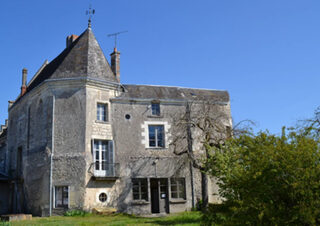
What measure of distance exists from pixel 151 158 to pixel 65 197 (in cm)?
475

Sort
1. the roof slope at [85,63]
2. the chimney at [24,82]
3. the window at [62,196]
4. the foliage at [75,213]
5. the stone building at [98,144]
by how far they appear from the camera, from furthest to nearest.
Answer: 1. the chimney at [24,82]
2. the roof slope at [85,63]
3. the stone building at [98,144]
4. the window at [62,196]
5. the foliage at [75,213]

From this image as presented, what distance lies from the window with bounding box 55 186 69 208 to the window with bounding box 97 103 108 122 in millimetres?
3931

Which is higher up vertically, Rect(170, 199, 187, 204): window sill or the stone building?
the stone building

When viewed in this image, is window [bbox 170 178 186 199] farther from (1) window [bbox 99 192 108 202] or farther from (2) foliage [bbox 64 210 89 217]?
(2) foliage [bbox 64 210 89 217]

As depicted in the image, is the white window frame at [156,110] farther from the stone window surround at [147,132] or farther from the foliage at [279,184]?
the foliage at [279,184]

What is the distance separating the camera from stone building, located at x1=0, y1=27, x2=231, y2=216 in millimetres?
17375

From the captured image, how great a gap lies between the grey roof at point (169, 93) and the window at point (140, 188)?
449 centimetres

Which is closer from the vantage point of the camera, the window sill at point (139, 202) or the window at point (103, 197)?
the window at point (103, 197)

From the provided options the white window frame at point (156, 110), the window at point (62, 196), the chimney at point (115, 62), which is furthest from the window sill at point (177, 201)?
the chimney at point (115, 62)

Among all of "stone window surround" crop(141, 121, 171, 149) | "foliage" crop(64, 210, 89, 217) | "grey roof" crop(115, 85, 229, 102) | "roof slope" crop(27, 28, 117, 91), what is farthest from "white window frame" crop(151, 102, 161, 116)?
"foliage" crop(64, 210, 89, 217)

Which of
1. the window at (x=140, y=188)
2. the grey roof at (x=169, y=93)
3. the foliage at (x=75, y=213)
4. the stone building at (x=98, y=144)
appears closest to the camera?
the foliage at (x=75, y=213)

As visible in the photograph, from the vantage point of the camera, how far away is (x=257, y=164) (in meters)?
6.72

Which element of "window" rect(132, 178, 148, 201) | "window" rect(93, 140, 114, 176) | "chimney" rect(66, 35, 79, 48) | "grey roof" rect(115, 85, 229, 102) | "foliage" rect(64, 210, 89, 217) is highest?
"chimney" rect(66, 35, 79, 48)

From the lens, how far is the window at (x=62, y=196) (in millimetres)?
17016
